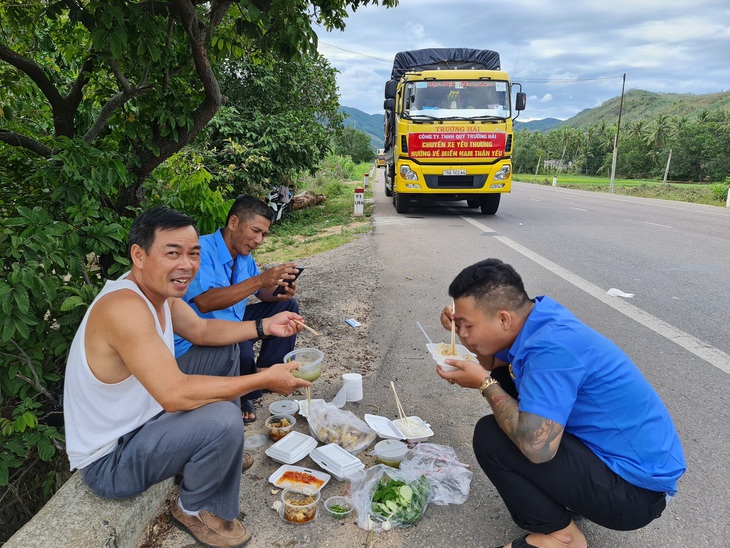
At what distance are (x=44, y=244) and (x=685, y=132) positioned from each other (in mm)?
67720

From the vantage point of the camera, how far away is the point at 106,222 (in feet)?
8.90

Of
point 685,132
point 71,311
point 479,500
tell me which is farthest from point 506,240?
point 685,132

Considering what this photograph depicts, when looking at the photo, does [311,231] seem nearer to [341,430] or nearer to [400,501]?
[341,430]

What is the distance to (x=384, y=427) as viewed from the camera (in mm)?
2836

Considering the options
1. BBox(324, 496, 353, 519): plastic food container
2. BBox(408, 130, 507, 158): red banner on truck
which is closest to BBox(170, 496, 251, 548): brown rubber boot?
BBox(324, 496, 353, 519): plastic food container

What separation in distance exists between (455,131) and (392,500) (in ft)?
30.5

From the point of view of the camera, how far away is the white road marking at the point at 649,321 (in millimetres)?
3971

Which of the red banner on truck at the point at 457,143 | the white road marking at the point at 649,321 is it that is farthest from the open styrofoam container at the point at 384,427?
the red banner on truck at the point at 457,143

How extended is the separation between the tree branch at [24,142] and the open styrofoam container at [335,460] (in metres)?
2.46

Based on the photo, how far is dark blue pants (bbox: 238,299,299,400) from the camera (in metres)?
3.07

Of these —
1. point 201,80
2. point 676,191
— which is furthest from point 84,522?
point 676,191

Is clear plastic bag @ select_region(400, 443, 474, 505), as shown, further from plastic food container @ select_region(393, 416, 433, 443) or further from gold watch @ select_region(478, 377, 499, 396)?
gold watch @ select_region(478, 377, 499, 396)

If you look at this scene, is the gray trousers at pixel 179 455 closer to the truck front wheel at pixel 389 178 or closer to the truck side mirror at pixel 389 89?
the truck side mirror at pixel 389 89

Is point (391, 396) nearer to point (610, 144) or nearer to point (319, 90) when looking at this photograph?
point (319, 90)
